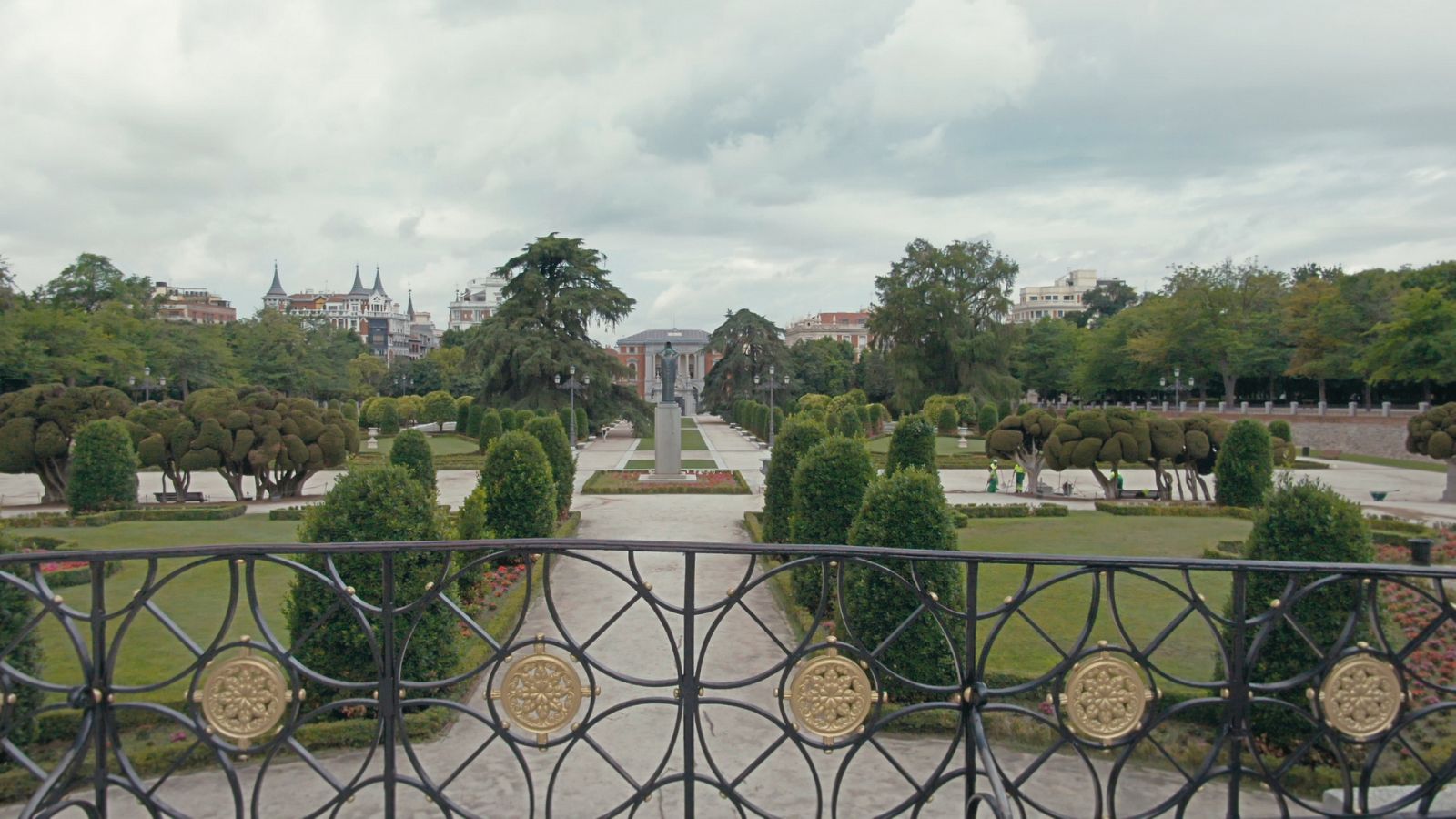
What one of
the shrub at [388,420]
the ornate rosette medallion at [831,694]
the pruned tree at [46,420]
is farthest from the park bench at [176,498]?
the shrub at [388,420]

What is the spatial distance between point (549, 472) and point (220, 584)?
4200 mm

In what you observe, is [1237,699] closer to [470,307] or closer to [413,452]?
[413,452]

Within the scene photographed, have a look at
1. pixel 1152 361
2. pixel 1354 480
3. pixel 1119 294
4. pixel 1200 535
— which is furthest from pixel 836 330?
pixel 1200 535

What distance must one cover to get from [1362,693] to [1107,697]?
0.77 m

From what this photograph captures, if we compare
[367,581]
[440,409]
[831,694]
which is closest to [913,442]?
[367,581]

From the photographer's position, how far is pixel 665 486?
72.6 ft

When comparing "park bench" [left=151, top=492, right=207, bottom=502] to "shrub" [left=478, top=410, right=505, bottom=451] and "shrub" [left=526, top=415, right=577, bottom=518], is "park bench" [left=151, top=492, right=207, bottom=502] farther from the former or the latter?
"shrub" [left=478, top=410, right=505, bottom=451]

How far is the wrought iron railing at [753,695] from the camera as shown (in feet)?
9.32

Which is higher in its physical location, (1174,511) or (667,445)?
(667,445)

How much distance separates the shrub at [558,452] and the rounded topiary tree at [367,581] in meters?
9.48

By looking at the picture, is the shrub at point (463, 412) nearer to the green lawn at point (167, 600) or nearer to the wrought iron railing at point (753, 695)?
the green lawn at point (167, 600)

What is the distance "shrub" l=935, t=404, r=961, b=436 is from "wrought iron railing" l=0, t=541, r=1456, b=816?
33453 millimetres

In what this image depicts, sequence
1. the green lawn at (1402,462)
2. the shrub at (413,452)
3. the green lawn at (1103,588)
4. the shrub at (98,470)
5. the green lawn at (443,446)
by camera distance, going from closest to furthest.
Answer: the green lawn at (1103,588) < the shrub at (413,452) < the shrub at (98,470) < the green lawn at (1402,462) < the green lawn at (443,446)

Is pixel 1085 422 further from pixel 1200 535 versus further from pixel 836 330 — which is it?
pixel 836 330
